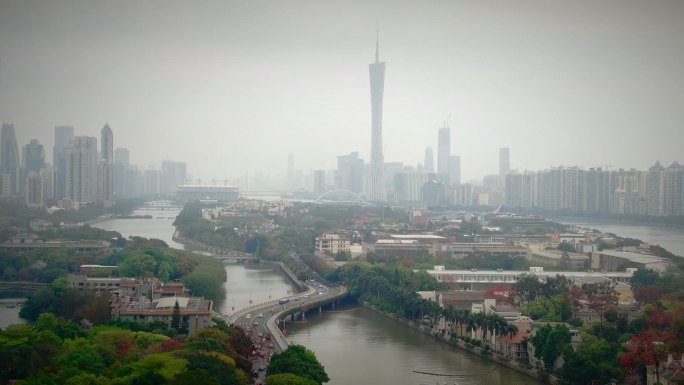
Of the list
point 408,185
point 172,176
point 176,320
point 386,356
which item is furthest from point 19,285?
point 172,176

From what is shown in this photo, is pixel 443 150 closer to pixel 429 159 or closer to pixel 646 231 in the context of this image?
pixel 429 159

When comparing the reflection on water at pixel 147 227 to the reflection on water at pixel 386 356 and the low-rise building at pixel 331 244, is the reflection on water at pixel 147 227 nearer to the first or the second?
the low-rise building at pixel 331 244

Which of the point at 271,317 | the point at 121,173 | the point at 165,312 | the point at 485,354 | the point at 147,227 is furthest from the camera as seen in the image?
the point at 121,173

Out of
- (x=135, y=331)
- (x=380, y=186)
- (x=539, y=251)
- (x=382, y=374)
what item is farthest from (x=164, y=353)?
(x=380, y=186)

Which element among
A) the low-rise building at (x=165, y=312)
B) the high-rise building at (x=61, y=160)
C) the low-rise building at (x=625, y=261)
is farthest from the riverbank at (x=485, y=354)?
the high-rise building at (x=61, y=160)

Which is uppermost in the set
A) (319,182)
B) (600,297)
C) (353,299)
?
(319,182)

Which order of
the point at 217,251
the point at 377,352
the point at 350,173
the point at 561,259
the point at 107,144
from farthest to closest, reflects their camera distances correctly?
the point at 350,173
the point at 107,144
the point at 217,251
the point at 561,259
the point at 377,352
